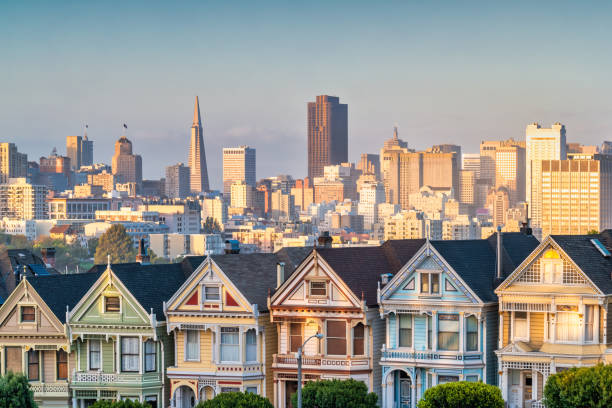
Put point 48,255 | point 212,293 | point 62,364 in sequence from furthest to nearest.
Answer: point 48,255, point 62,364, point 212,293

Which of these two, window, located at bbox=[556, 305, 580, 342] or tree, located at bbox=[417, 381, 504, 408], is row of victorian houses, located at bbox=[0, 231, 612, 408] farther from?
tree, located at bbox=[417, 381, 504, 408]

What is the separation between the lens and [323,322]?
5559cm

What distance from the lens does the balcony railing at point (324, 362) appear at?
55.1 metres

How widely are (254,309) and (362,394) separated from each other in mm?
5085

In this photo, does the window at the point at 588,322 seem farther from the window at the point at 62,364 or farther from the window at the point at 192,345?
the window at the point at 62,364

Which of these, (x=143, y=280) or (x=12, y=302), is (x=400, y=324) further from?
(x=12, y=302)

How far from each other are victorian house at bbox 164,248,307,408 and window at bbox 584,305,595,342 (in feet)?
37.7

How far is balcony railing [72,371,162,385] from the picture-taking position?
57781 mm

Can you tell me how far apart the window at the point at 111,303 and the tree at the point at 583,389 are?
660 inches

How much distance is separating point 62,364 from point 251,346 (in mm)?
7540

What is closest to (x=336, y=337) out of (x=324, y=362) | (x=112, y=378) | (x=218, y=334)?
(x=324, y=362)

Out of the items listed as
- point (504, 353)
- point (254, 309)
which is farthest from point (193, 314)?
point (504, 353)

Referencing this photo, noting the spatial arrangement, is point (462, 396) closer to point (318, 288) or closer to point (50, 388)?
point (318, 288)

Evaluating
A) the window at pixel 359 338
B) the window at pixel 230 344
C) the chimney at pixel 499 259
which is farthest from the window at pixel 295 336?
the chimney at pixel 499 259
